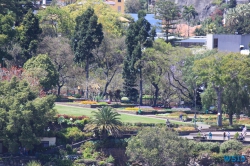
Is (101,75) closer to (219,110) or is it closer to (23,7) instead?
(23,7)

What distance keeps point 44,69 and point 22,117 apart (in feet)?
59.4

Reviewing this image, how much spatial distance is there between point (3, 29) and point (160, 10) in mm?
43987

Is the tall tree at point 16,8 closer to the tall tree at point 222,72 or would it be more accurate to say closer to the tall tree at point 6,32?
the tall tree at point 6,32

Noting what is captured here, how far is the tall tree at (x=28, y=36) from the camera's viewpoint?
93312 millimetres

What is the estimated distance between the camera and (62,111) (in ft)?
267

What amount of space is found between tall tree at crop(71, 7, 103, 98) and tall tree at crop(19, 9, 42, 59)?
17.7ft

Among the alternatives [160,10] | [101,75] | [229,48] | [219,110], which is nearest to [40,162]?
[219,110]

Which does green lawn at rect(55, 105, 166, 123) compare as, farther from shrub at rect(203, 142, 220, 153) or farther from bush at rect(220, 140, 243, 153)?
bush at rect(220, 140, 243, 153)

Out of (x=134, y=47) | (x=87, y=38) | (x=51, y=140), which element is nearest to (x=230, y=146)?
(x=51, y=140)

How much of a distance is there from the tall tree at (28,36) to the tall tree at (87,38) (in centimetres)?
538

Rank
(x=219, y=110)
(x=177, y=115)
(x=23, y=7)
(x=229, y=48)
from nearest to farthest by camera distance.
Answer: (x=219, y=110), (x=177, y=115), (x=23, y=7), (x=229, y=48)

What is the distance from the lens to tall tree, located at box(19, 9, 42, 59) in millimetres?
93312

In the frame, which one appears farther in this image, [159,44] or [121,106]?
[159,44]

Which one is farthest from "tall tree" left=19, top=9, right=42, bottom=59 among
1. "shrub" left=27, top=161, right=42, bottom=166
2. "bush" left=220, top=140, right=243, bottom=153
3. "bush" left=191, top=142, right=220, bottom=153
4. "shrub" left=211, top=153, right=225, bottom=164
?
"shrub" left=211, top=153, right=225, bottom=164
